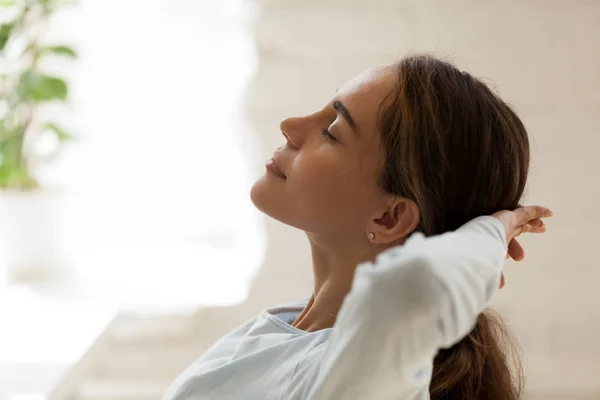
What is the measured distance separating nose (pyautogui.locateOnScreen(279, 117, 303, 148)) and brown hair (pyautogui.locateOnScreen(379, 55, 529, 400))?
0.13 m

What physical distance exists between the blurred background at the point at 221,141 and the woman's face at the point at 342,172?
2.94ft

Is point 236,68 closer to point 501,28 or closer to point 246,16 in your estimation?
point 246,16

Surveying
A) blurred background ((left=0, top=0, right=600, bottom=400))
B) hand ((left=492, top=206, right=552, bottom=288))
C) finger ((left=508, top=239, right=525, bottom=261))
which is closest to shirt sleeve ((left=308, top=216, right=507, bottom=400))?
hand ((left=492, top=206, right=552, bottom=288))

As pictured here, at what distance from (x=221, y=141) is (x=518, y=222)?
46.2 inches

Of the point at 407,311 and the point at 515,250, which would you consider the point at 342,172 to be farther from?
the point at 407,311

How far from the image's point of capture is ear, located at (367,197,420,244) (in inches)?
39.3

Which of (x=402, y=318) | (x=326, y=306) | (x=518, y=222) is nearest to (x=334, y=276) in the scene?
(x=326, y=306)

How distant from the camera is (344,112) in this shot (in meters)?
1.04

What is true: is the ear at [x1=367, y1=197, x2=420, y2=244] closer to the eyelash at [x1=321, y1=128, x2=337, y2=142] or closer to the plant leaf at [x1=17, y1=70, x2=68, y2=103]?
the eyelash at [x1=321, y1=128, x2=337, y2=142]

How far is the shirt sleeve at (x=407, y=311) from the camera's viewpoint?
619 millimetres

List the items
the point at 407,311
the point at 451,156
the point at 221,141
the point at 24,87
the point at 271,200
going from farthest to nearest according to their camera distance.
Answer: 1. the point at 221,141
2. the point at 24,87
3. the point at 271,200
4. the point at 451,156
5. the point at 407,311

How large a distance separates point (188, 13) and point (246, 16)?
16 centimetres

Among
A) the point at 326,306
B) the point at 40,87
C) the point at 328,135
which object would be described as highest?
the point at 40,87

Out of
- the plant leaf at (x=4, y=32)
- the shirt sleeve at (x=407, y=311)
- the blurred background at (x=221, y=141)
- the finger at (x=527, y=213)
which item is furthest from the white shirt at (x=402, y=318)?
the plant leaf at (x=4, y=32)
